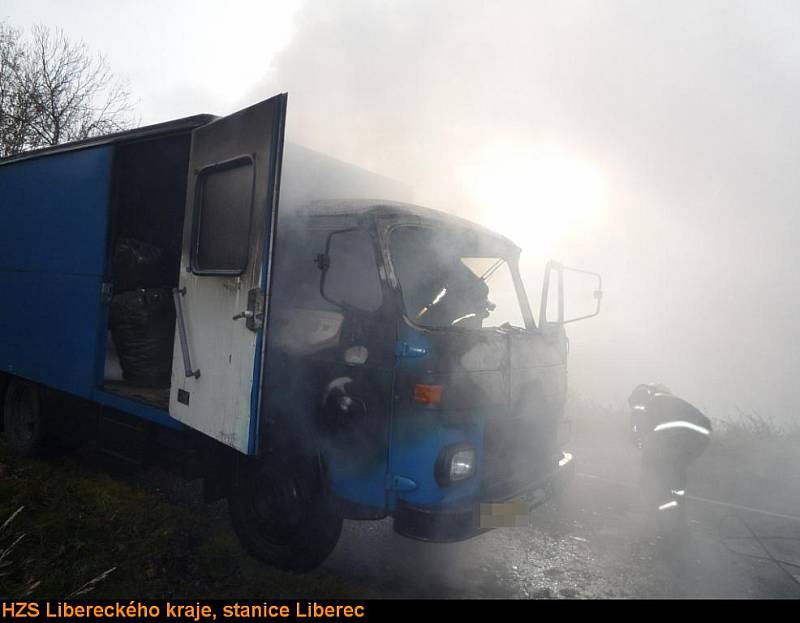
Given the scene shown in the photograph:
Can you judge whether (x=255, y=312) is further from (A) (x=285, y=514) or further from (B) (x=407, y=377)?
(A) (x=285, y=514)

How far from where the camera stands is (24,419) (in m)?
5.14

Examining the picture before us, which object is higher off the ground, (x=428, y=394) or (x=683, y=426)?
(x=428, y=394)

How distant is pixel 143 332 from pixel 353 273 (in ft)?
7.23

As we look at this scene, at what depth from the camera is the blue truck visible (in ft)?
9.41

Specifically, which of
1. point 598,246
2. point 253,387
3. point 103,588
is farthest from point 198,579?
point 598,246

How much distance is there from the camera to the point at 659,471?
4664 mm

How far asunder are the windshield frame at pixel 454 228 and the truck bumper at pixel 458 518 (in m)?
0.95

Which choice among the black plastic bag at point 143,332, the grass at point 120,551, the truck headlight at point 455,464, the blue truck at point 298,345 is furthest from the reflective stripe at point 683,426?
the black plastic bag at point 143,332

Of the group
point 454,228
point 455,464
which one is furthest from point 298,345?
point 454,228

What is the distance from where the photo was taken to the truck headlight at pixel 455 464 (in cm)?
279

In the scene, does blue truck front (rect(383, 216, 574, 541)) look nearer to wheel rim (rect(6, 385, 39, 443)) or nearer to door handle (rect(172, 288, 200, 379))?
door handle (rect(172, 288, 200, 379))

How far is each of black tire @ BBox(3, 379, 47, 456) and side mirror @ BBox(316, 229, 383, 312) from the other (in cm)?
339

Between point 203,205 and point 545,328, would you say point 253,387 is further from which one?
point 545,328

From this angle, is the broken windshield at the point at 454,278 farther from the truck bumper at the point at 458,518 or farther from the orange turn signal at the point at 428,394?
the truck bumper at the point at 458,518
